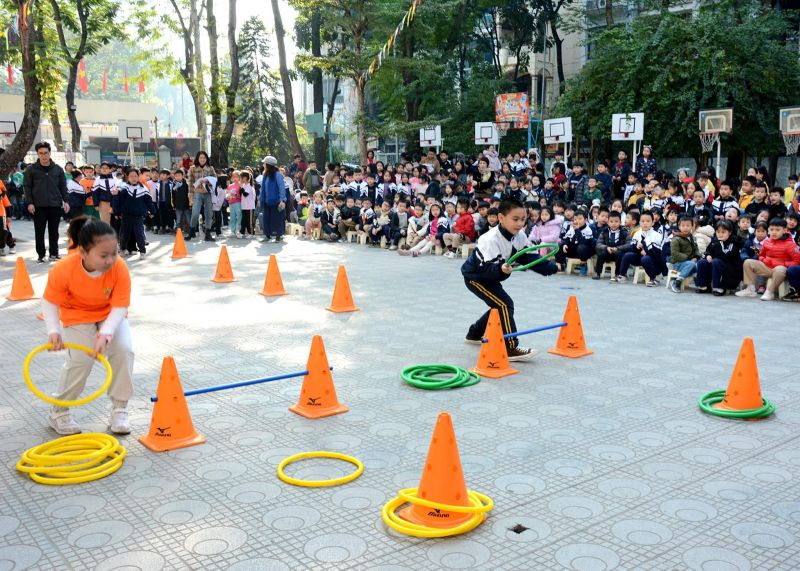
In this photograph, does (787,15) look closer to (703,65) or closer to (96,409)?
(703,65)

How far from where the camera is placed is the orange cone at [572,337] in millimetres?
7023

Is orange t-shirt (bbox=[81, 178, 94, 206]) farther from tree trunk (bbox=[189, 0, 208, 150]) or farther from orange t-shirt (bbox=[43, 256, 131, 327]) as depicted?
tree trunk (bbox=[189, 0, 208, 150])

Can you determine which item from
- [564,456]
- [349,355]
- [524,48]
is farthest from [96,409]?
[524,48]

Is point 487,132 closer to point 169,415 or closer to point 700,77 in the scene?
point 700,77

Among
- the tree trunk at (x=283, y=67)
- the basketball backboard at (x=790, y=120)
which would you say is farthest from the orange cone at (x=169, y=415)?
the tree trunk at (x=283, y=67)

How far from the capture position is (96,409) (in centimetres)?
554

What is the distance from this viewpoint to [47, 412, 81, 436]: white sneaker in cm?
496

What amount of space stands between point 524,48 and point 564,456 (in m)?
34.3

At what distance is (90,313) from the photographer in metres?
4.87

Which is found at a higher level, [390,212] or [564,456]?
[390,212]

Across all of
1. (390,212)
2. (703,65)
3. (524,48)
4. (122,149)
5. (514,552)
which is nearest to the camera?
(514,552)

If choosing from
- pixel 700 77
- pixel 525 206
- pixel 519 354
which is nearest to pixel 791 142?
pixel 700 77

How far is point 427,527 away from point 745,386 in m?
2.92

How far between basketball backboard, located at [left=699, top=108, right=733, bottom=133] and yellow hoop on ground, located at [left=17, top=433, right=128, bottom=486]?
50.8 ft
